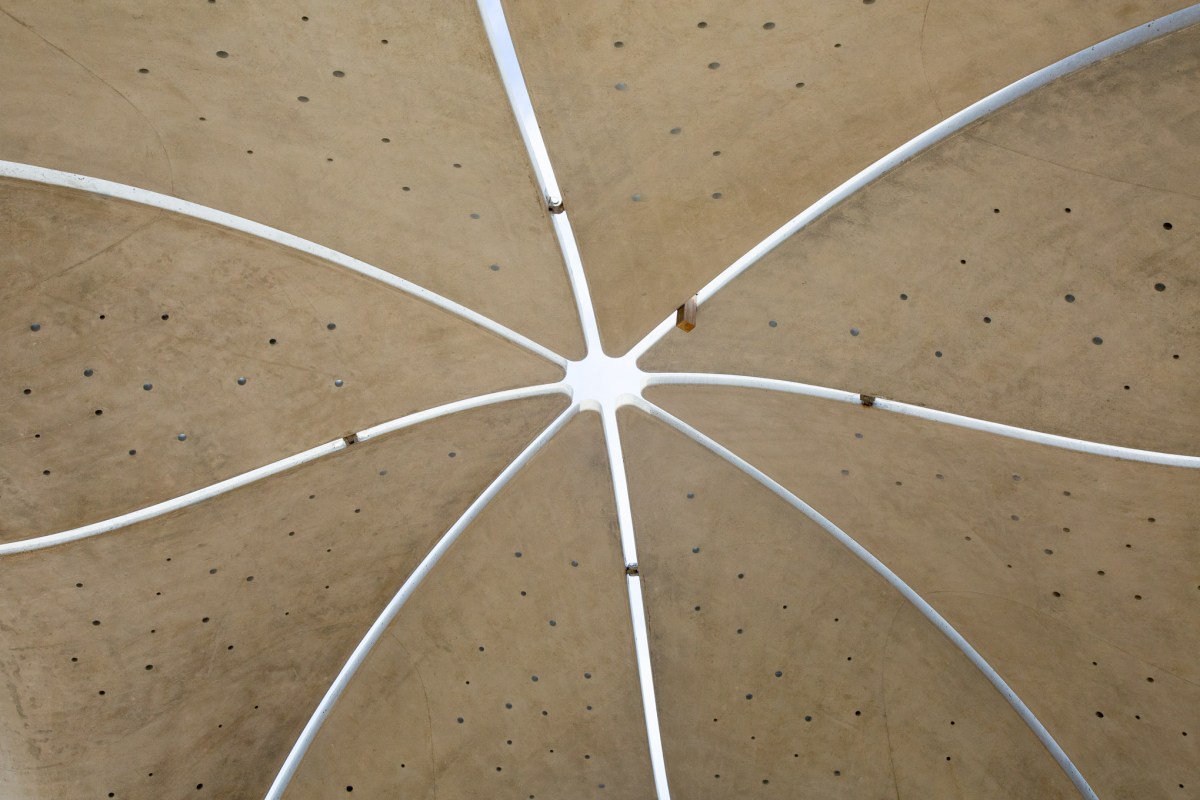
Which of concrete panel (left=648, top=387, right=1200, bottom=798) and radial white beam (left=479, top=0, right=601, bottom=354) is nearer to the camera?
radial white beam (left=479, top=0, right=601, bottom=354)

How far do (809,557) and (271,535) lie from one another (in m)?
7.89

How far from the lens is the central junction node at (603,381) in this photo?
618 inches

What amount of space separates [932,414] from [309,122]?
29.0ft

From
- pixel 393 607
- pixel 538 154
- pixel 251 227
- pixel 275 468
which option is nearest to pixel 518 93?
pixel 538 154

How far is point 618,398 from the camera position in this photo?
631 inches

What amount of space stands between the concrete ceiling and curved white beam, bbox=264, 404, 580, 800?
58mm

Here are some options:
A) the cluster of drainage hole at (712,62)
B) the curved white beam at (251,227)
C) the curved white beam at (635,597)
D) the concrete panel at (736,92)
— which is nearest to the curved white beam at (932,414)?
the curved white beam at (635,597)

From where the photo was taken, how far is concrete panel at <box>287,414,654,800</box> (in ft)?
54.9

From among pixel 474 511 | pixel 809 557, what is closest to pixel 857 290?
pixel 809 557

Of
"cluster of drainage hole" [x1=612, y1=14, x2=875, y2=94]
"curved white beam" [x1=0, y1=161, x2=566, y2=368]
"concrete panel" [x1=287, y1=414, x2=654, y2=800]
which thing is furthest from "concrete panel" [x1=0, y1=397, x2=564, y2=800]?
"cluster of drainage hole" [x1=612, y1=14, x2=875, y2=94]

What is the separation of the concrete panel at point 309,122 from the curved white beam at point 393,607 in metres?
2.45

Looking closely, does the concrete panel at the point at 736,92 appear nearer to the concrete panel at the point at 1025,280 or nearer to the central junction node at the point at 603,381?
the concrete panel at the point at 1025,280

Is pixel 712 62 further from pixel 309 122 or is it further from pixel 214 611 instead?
pixel 214 611

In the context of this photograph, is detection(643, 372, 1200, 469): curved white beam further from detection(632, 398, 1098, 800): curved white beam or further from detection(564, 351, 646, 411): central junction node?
detection(632, 398, 1098, 800): curved white beam
